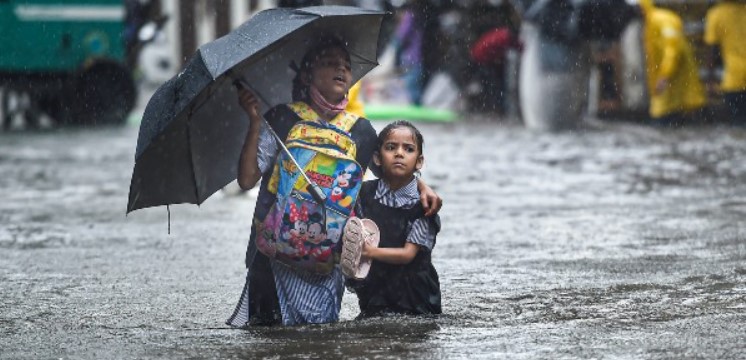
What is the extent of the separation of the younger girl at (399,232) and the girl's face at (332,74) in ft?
0.81

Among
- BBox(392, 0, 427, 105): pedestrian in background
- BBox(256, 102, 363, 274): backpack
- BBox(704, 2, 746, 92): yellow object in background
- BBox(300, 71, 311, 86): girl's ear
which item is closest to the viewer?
BBox(256, 102, 363, 274): backpack

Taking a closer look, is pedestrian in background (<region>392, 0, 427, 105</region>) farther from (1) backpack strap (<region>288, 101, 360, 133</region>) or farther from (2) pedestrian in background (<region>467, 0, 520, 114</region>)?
(1) backpack strap (<region>288, 101, 360, 133</region>)

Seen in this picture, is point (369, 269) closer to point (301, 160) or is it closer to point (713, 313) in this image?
point (301, 160)

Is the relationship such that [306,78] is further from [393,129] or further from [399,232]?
[399,232]

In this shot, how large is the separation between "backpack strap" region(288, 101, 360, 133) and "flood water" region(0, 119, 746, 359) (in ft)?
2.54

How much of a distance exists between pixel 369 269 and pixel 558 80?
1380cm

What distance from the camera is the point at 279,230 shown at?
6.70 m

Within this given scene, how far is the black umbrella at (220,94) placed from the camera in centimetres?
660

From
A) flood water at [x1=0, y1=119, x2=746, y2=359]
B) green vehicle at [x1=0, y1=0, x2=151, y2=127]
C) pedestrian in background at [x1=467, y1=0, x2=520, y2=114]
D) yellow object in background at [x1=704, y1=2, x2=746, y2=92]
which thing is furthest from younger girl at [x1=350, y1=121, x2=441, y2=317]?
green vehicle at [x1=0, y1=0, x2=151, y2=127]

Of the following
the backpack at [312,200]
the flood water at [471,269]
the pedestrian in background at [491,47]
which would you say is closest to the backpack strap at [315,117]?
the backpack at [312,200]

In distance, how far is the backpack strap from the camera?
682cm

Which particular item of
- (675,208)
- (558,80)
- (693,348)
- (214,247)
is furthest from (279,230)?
(558,80)

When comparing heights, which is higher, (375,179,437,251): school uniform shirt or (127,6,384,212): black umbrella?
(127,6,384,212): black umbrella

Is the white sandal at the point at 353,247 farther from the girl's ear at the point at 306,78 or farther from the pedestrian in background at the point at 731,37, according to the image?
the pedestrian in background at the point at 731,37
